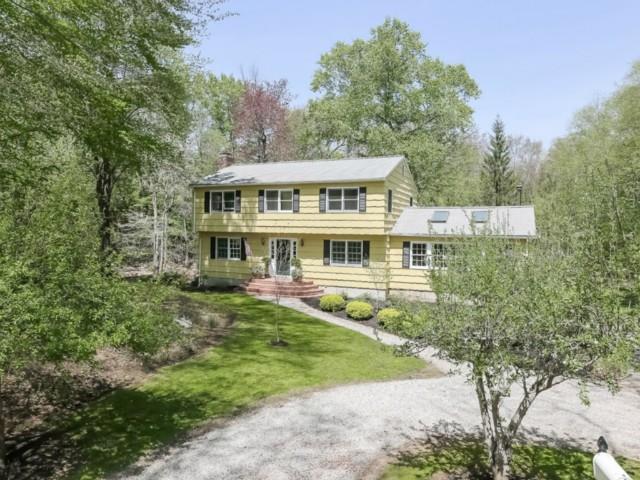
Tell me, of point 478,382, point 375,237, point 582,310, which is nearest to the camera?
point 582,310

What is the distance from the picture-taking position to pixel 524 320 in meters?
4.65

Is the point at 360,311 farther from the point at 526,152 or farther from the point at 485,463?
the point at 526,152

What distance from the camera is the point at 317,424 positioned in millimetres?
7570

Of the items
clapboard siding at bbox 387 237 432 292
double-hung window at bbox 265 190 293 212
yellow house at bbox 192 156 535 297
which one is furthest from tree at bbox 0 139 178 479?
double-hung window at bbox 265 190 293 212

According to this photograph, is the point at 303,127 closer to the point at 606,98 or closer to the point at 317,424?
the point at 606,98

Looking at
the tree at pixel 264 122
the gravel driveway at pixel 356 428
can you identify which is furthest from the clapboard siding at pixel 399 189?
the tree at pixel 264 122

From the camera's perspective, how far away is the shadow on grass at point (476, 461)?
237 inches

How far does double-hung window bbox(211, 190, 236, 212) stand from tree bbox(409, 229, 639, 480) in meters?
18.8

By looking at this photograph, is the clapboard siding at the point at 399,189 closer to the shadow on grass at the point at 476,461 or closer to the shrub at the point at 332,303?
the shrub at the point at 332,303

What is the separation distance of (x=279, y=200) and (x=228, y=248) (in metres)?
4.48

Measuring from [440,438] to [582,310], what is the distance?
3.92 metres

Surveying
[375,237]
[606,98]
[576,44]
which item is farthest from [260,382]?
[606,98]

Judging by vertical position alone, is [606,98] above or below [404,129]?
above

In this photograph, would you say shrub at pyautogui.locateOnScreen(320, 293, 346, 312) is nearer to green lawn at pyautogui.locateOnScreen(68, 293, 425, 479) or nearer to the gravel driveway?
green lawn at pyautogui.locateOnScreen(68, 293, 425, 479)
